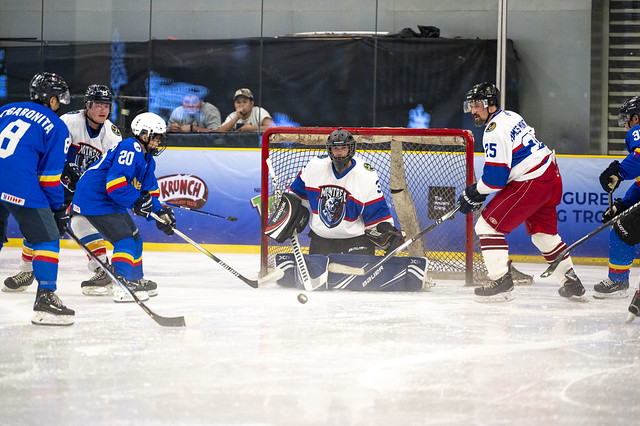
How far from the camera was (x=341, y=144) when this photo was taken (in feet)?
13.7

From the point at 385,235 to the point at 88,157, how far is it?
1.62 m

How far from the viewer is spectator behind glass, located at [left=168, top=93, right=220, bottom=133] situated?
6855 mm

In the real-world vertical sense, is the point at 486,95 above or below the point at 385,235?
above

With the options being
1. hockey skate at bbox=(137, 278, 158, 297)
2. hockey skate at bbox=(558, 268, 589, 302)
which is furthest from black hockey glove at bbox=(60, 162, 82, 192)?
hockey skate at bbox=(558, 268, 589, 302)

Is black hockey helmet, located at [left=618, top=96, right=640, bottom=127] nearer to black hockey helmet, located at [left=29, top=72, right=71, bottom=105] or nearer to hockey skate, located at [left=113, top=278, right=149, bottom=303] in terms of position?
hockey skate, located at [left=113, top=278, right=149, bottom=303]

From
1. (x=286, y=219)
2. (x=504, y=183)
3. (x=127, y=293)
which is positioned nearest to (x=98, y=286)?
(x=127, y=293)

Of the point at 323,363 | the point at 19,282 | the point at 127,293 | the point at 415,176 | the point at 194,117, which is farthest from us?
the point at 194,117

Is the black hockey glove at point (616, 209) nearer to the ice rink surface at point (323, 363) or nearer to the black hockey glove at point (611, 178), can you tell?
the black hockey glove at point (611, 178)

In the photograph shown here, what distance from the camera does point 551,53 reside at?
674 cm

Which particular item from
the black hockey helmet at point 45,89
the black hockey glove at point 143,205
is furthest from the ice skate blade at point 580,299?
the black hockey helmet at point 45,89

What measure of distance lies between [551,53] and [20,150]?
16.5 ft

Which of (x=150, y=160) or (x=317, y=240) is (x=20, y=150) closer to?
(x=150, y=160)

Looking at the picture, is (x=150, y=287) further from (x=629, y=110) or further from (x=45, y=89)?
(x=629, y=110)

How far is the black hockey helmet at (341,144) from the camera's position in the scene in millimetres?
4196
